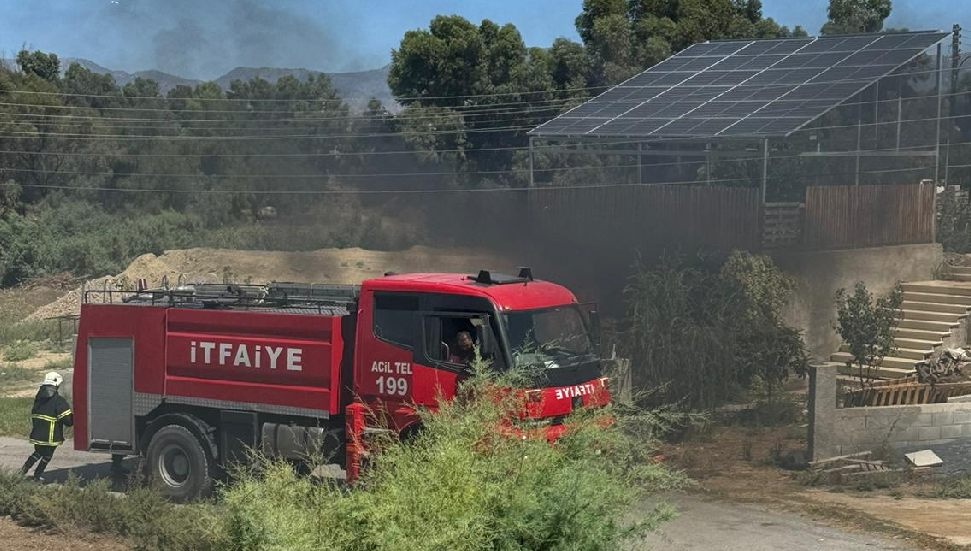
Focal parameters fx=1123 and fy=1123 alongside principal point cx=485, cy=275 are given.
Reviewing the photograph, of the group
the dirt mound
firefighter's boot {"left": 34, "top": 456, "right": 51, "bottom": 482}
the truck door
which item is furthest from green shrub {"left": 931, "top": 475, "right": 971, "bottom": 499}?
the dirt mound

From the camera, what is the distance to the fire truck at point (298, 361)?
42.6 feet

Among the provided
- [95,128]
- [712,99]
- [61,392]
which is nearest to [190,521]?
[61,392]

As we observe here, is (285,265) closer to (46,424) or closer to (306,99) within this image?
(46,424)

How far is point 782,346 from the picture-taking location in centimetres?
2120

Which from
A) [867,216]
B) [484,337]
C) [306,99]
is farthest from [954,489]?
[306,99]

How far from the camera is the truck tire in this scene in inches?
584

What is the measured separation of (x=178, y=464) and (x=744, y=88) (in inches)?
948

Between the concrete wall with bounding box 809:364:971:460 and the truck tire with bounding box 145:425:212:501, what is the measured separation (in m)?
8.57

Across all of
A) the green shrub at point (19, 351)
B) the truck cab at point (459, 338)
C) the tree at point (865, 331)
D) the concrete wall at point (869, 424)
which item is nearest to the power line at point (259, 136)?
the green shrub at point (19, 351)

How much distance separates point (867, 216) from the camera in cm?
2905

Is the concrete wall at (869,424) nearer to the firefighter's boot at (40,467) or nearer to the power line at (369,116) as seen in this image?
the firefighter's boot at (40,467)

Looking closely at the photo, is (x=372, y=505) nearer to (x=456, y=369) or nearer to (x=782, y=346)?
(x=456, y=369)

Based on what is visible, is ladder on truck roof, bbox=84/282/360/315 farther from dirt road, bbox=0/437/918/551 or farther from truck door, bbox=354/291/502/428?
dirt road, bbox=0/437/918/551

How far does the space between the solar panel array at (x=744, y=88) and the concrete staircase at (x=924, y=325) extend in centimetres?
533
